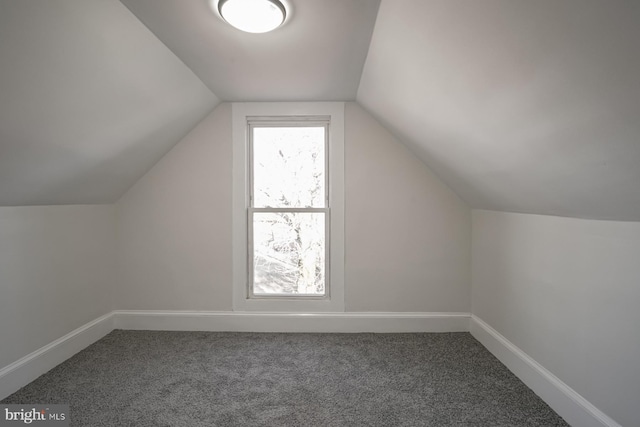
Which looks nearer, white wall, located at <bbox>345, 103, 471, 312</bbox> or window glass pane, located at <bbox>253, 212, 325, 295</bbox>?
white wall, located at <bbox>345, 103, 471, 312</bbox>

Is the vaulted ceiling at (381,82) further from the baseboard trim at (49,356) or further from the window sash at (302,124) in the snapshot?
the baseboard trim at (49,356)

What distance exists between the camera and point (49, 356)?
2.50 m

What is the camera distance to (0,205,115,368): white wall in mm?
2236

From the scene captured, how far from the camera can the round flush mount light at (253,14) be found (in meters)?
1.67

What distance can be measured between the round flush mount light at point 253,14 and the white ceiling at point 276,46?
0.07m

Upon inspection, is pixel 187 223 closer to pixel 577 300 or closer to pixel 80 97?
pixel 80 97

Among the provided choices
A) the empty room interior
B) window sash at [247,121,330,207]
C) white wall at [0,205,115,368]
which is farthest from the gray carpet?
window sash at [247,121,330,207]

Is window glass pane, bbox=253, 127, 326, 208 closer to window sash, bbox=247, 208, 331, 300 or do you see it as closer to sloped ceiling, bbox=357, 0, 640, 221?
window sash, bbox=247, 208, 331, 300

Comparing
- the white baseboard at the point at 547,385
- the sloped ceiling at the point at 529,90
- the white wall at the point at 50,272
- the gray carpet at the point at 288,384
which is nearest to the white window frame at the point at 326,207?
the gray carpet at the point at 288,384

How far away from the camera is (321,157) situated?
3404 millimetres

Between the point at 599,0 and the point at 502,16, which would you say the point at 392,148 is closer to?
the point at 502,16

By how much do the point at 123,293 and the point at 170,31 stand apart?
102 inches

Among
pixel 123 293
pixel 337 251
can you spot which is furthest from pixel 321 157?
pixel 123 293

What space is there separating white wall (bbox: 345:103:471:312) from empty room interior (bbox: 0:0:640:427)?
0.07 feet
